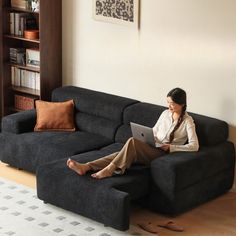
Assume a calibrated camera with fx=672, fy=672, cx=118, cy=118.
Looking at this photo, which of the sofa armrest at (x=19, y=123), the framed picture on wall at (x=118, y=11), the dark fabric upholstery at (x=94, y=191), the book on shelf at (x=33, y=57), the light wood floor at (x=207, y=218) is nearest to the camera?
the dark fabric upholstery at (x=94, y=191)

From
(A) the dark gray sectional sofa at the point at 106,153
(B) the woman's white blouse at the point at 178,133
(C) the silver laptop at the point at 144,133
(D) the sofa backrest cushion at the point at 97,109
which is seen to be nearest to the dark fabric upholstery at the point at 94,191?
(A) the dark gray sectional sofa at the point at 106,153

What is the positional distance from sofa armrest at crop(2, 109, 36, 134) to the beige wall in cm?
77

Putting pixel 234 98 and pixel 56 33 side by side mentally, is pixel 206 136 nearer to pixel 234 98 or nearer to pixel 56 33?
pixel 234 98

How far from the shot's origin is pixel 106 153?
594 cm

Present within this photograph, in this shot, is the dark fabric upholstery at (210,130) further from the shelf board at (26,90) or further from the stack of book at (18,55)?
the stack of book at (18,55)

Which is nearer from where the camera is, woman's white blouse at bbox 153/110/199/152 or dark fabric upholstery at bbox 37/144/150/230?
dark fabric upholstery at bbox 37/144/150/230

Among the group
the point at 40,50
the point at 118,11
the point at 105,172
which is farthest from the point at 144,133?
the point at 40,50

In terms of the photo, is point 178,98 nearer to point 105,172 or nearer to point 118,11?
point 105,172

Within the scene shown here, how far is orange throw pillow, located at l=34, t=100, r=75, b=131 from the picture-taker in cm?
666

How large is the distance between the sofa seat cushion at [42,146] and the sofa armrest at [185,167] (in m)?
0.95

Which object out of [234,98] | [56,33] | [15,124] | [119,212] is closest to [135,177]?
[119,212]

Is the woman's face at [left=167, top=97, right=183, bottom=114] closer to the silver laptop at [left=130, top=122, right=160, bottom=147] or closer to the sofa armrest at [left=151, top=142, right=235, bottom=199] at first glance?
the silver laptop at [left=130, top=122, right=160, bottom=147]

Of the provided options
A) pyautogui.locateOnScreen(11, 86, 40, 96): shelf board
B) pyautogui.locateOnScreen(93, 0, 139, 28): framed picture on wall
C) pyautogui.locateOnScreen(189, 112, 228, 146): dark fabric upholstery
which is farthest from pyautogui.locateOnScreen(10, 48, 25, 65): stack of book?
pyautogui.locateOnScreen(189, 112, 228, 146): dark fabric upholstery

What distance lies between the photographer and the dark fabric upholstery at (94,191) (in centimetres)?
511
